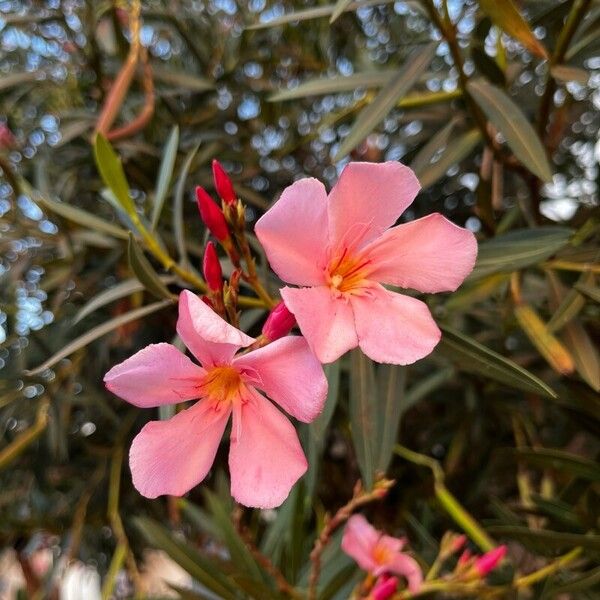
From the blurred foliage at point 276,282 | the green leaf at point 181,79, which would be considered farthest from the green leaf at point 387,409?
the green leaf at point 181,79

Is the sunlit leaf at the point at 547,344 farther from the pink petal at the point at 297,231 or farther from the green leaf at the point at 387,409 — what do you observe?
the pink petal at the point at 297,231

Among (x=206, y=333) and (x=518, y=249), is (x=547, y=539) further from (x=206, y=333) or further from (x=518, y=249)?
(x=206, y=333)

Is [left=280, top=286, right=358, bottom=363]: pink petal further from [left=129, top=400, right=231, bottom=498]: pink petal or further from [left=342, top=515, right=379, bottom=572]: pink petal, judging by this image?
[left=342, top=515, right=379, bottom=572]: pink petal

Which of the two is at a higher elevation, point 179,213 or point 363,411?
point 179,213

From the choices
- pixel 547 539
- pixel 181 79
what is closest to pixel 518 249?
pixel 547 539

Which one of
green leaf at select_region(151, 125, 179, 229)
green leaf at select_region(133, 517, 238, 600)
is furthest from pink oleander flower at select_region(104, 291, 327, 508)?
green leaf at select_region(133, 517, 238, 600)

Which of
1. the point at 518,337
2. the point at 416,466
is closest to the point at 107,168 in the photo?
the point at 518,337
